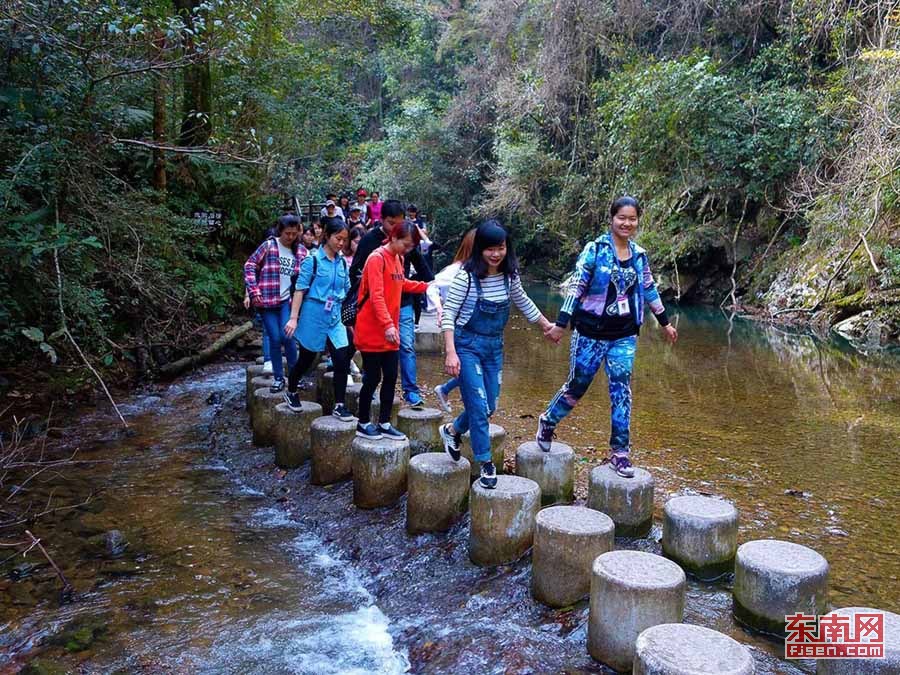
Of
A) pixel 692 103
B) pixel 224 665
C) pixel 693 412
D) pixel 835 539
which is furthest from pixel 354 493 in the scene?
pixel 692 103

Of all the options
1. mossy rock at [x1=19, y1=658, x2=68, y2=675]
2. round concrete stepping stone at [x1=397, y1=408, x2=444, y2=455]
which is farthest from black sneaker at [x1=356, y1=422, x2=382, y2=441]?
mossy rock at [x1=19, y1=658, x2=68, y2=675]

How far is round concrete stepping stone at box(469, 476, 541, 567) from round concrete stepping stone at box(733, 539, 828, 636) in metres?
1.26

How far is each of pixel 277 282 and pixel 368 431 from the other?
2.33 metres

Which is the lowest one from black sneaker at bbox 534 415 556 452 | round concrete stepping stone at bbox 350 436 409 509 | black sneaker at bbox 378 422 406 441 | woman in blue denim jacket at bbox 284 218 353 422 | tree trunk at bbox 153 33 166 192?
round concrete stepping stone at bbox 350 436 409 509

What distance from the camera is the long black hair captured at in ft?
15.0

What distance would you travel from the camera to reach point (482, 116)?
105 feet

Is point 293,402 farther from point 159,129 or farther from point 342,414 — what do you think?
point 159,129

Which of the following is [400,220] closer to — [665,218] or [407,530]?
[407,530]

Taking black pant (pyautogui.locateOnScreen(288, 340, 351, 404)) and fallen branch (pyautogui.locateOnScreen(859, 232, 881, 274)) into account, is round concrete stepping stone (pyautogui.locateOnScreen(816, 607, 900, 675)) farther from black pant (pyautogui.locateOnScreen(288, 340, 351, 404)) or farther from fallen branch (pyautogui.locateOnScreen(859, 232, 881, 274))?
fallen branch (pyautogui.locateOnScreen(859, 232, 881, 274))

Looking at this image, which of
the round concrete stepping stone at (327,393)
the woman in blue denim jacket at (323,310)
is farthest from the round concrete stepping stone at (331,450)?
the round concrete stepping stone at (327,393)

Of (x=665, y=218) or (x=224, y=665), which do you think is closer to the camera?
(x=224, y=665)

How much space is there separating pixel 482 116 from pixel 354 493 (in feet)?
95.2

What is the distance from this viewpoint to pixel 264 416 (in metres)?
7.12

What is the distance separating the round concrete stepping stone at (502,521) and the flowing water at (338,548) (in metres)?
0.13
